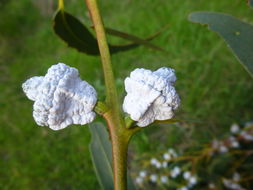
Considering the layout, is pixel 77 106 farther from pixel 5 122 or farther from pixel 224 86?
pixel 5 122

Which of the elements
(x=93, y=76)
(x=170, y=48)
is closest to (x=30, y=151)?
(x=93, y=76)

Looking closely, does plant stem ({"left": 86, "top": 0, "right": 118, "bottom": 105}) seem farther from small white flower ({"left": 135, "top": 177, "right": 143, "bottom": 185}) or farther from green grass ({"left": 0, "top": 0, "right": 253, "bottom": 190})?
small white flower ({"left": 135, "top": 177, "right": 143, "bottom": 185})

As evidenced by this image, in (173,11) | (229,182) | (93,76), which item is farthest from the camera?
(173,11)

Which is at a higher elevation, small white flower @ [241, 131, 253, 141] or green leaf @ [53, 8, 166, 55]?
green leaf @ [53, 8, 166, 55]

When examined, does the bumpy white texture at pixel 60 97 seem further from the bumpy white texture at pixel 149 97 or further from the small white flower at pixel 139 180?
the small white flower at pixel 139 180

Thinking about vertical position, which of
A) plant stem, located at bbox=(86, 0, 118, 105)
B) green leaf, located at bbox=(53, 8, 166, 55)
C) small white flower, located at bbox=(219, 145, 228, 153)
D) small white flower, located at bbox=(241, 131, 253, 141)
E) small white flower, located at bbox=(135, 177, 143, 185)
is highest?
green leaf, located at bbox=(53, 8, 166, 55)

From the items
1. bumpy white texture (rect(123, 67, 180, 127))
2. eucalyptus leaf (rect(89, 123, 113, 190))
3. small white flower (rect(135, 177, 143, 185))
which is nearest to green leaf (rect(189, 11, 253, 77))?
bumpy white texture (rect(123, 67, 180, 127))

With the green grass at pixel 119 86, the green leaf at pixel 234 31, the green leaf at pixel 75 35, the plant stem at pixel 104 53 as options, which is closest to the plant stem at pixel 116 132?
the plant stem at pixel 104 53
